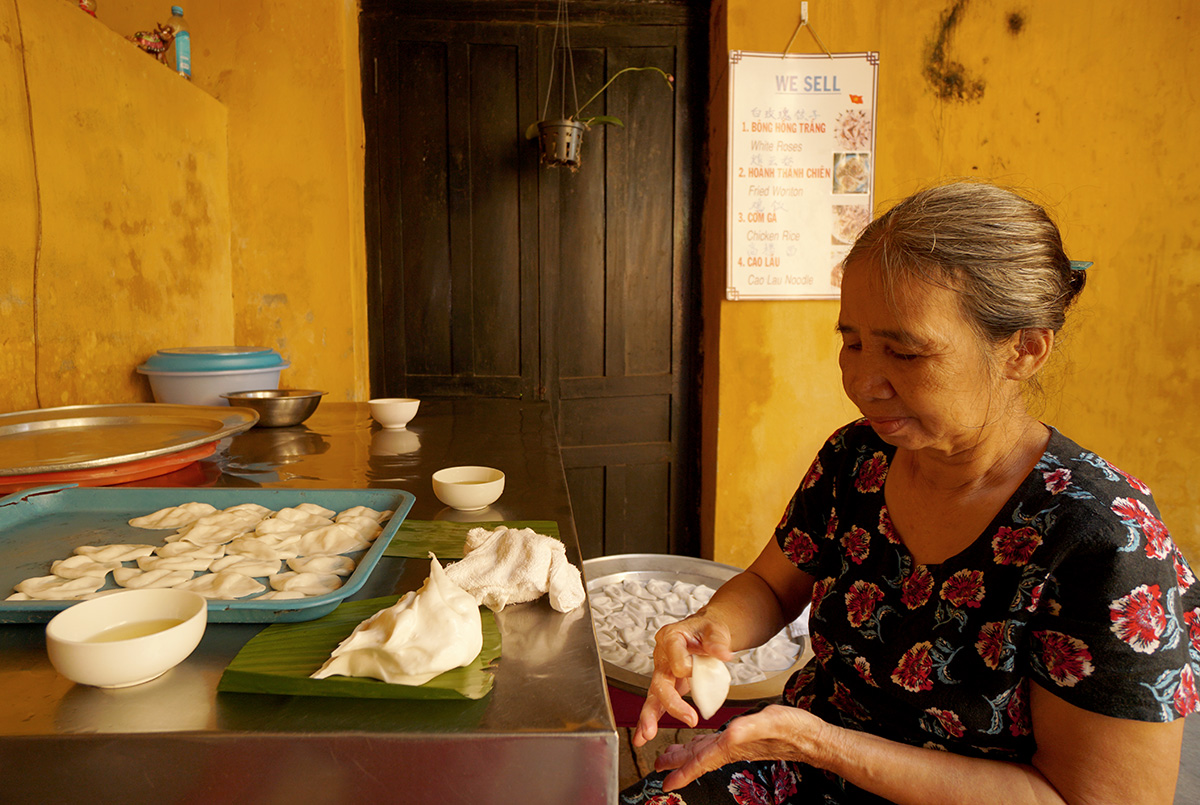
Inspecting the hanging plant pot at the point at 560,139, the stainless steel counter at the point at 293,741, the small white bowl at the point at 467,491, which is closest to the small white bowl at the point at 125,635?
the stainless steel counter at the point at 293,741

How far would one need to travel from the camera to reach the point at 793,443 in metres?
3.54

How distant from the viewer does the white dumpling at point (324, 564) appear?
994mm

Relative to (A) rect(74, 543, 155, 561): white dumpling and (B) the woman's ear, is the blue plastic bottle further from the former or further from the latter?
(B) the woman's ear

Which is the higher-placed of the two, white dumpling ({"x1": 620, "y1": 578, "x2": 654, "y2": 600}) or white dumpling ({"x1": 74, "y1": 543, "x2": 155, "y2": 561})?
white dumpling ({"x1": 74, "y1": 543, "x2": 155, "y2": 561})

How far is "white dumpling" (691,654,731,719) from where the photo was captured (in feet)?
3.43

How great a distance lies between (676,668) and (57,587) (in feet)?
2.90

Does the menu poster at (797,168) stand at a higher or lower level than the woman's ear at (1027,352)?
higher

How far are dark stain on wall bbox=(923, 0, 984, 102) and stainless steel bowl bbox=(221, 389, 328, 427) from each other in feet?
10.5

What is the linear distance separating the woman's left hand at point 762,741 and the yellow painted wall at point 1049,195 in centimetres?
253

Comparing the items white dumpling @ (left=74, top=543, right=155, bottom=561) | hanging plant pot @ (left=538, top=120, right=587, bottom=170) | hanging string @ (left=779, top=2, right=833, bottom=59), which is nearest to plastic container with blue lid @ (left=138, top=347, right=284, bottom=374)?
white dumpling @ (left=74, top=543, right=155, bottom=561)

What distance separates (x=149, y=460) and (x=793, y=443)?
285 centimetres

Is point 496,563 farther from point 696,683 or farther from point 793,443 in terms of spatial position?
point 793,443

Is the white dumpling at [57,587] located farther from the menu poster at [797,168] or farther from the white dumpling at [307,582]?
the menu poster at [797,168]

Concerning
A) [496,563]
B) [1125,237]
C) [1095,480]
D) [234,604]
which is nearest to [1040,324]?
[1095,480]
